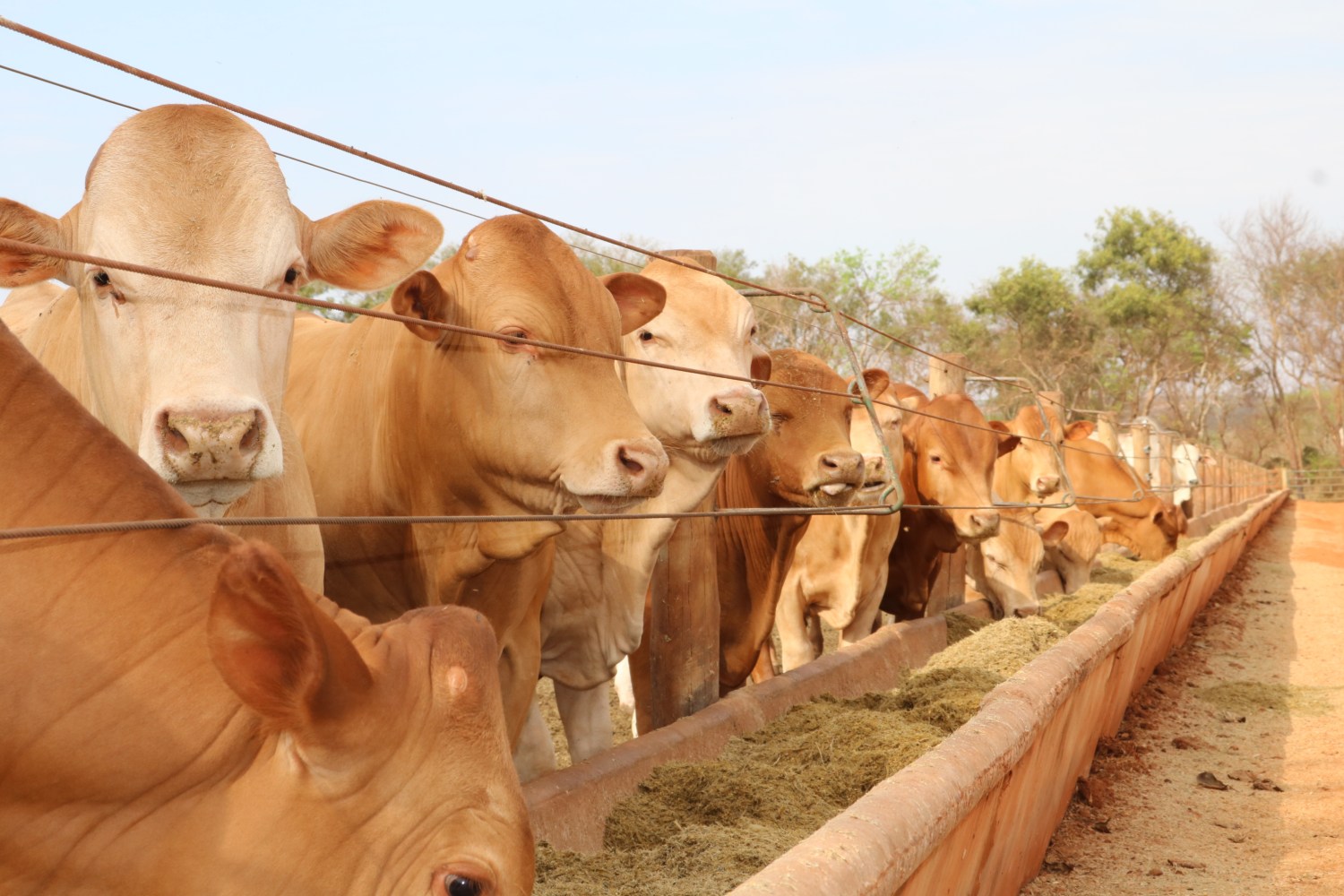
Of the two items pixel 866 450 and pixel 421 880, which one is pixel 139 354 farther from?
pixel 866 450

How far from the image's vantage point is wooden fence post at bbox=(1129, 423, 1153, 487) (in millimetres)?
19578

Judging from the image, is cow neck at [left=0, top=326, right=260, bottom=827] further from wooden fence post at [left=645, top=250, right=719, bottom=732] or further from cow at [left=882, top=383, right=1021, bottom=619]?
cow at [left=882, top=383, right=1021, bottom=619]

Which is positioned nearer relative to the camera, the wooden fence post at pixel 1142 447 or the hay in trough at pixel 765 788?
the hay in trough at pixel 765 788

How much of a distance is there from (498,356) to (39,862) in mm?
2033

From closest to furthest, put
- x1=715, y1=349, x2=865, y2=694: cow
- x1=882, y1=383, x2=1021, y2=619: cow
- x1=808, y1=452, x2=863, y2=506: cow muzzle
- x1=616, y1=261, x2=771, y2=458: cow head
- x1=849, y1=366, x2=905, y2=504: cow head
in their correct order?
x1=616, y1=261, x2=771, y2=458: cow head < x1=808, y1=452, x2=863, y2=506: cow muzzle < x1=715, y1=349, x2=865, y2=694: cow < x1=849, y1=366, x2=905, y2=504: cow head < x1=882, y1=383, x2=1021, y2=619: cow

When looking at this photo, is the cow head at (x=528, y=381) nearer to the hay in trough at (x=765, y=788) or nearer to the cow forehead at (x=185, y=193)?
the cow forehead at (x=185, y=193)

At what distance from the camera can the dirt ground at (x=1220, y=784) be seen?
4.25 metres

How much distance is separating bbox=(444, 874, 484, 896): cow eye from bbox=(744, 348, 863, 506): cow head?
4079 millimetres

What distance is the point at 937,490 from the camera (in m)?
8.02

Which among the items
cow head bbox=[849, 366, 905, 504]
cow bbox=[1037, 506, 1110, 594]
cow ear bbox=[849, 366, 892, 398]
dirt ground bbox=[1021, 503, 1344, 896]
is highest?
cow ear bbox=[849, 366, 892, 398]

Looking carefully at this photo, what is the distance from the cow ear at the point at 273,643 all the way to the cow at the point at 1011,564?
8401 millimetres

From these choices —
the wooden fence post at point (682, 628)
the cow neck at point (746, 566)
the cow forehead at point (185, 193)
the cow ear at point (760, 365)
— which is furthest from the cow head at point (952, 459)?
the cow forehead at point (185, 193)

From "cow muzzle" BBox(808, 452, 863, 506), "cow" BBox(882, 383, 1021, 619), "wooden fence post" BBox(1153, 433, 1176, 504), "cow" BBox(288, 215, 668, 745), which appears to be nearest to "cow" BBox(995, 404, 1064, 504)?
"cow" BBox(882, 383, 1021, 619)

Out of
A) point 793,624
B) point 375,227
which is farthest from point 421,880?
point 793,624
